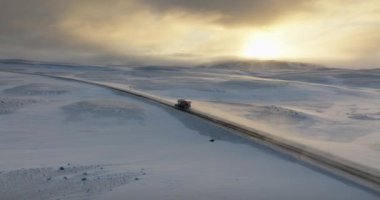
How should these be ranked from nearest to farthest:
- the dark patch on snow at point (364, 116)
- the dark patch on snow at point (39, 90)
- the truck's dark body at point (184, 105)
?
the dark patch on snow at point (364, 116) < the truck's dark body at point (184, 105) < the dark patch on snow at point (39, 90)

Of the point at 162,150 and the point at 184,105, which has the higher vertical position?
the point at 184,105

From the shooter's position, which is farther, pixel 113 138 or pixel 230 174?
pixel 113 138

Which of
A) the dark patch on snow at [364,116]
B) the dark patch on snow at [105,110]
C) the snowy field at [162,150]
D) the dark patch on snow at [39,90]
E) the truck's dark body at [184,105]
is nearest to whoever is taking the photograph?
the snowy field at [162,150]

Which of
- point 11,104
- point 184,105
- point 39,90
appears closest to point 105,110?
point 184,105

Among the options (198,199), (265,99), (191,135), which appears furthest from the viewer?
(265,99)

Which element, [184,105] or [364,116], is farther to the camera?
[184,105]

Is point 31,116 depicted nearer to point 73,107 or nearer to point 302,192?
point 73,107

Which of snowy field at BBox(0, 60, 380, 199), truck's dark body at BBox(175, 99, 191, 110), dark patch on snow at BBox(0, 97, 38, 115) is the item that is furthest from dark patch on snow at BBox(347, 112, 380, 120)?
dark patch on snow at BBox(0, 97, 38, 115)

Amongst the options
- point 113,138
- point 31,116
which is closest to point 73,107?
point 31,116

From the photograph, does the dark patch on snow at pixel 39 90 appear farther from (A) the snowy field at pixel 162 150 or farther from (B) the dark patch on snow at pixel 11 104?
(B) the dark patch on snow at pixel 11 104

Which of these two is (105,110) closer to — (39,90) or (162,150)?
(162,150)

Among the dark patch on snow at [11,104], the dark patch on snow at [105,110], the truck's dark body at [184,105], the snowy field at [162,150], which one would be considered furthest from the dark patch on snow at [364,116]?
the dark patch on snow at [11,104]
